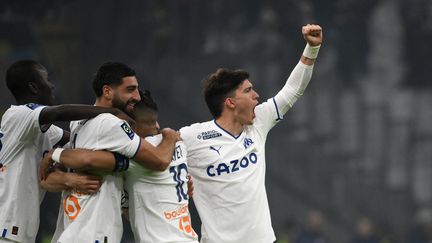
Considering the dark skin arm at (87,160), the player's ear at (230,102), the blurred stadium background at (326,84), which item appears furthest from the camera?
the blurred stadium background at (326,84)

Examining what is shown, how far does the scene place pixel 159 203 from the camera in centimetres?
480

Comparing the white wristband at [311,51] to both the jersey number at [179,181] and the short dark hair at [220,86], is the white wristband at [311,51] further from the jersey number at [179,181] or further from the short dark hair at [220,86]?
the jersey number at [179,181]

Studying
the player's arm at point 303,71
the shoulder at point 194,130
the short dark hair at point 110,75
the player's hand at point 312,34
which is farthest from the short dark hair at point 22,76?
the player's hand at point 312,34

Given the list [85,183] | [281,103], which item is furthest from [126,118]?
[281,103]

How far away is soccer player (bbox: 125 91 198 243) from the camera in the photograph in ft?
15.7

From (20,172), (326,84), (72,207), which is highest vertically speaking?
(20,172)

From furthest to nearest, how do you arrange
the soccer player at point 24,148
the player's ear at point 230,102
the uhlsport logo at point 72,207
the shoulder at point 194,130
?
the player's ear at point 230,102 < the shoulder at point 194,130 < the soccer player at point 24,148 < the uhlsport logo at point 72,207

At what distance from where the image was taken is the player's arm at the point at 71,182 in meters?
4.71

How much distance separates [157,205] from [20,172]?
2.80ft

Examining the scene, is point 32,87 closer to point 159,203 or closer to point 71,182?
point 71,182

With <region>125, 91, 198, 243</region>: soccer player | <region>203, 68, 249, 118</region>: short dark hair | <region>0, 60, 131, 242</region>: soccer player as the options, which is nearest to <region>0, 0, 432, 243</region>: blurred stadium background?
<region>203, 68, 249, 118</region>: short dark hair

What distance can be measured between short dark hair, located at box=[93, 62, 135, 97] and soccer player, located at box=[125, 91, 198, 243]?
41 cm

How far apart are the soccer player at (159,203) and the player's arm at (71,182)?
21cm

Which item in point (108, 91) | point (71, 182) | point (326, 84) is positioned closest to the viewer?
point (71, 182)
